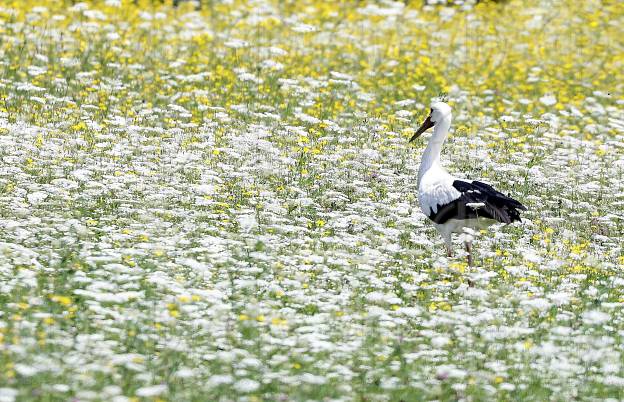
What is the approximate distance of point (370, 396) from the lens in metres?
5.67

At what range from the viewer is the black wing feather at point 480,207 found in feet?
26.2

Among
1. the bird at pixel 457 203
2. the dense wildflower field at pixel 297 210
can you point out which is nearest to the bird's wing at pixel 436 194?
the bird at pixel 457 203

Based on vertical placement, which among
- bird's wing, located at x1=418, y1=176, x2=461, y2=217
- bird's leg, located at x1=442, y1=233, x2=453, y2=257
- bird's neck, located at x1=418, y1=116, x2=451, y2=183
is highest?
bird's neck, located at x1=418, y1=116, x2=451, y2=183

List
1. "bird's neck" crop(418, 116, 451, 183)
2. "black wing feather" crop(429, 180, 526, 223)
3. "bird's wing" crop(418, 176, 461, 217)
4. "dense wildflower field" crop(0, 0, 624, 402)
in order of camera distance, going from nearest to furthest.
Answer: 1. "dense wildflower field" crop(0, 0, 624, 402)
2. "black wing feather" crop(429, 180, 526, 223)
3. "bird's wing" crop(418, 176, 461, 217)
4. "bird's neck" crop(418, 116, 451, 183)

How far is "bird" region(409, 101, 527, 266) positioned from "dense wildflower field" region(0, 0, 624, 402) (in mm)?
203

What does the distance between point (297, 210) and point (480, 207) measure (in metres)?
2.00

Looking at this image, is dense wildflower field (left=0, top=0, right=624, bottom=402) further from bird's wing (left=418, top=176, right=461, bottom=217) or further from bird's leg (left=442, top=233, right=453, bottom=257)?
bird's wing (left=418, top=176, right=461, bottom=217)

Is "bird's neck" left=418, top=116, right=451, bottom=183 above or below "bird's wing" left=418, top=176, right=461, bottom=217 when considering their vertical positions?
above

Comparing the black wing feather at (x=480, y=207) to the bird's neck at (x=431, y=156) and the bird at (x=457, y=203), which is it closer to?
the bird at (x=457, y=203)

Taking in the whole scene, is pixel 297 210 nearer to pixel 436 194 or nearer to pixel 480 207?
pixel 436 194

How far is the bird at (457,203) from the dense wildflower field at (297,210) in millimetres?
203

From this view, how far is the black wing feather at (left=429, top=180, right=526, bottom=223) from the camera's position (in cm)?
798

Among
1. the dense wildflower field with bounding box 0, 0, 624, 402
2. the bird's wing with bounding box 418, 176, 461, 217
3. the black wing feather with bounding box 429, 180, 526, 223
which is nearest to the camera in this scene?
the dense wildflower field with bounding box 0, 0, 624, 402

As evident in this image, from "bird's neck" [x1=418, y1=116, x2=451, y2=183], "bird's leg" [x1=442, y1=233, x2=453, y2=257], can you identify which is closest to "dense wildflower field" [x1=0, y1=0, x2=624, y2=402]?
"bird's leg" [x1=442, y1=233, x2=453, y2=257]
